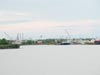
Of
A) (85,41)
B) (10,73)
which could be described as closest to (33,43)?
(85,41)

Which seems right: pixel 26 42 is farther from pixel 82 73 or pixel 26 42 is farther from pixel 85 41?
pixel 82 73

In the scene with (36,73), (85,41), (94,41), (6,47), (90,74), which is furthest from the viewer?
(85,41)

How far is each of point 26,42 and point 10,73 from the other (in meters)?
64.5

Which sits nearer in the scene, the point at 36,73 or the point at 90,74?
the point at 90,74

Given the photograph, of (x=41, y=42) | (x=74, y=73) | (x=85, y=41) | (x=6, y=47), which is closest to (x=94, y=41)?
(x=85, y=41)

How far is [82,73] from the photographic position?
73.9ft

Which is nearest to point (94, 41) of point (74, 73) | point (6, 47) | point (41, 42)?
point (41, 42)

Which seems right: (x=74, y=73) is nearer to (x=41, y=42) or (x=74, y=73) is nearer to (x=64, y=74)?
(x=64, y=74)

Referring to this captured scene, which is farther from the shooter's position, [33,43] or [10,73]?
[33,43]

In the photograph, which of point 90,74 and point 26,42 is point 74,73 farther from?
point 26,42

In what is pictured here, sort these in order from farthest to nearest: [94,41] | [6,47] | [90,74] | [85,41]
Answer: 1. [85,41]
2. [94,41]
3. [6,47]
4. [90,74]

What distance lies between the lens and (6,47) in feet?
205

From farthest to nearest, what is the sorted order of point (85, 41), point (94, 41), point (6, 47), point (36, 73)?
point (85, 41) → point (94, 41) → point (6, 47) → point (36, 73)

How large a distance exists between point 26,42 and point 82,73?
6571cm
